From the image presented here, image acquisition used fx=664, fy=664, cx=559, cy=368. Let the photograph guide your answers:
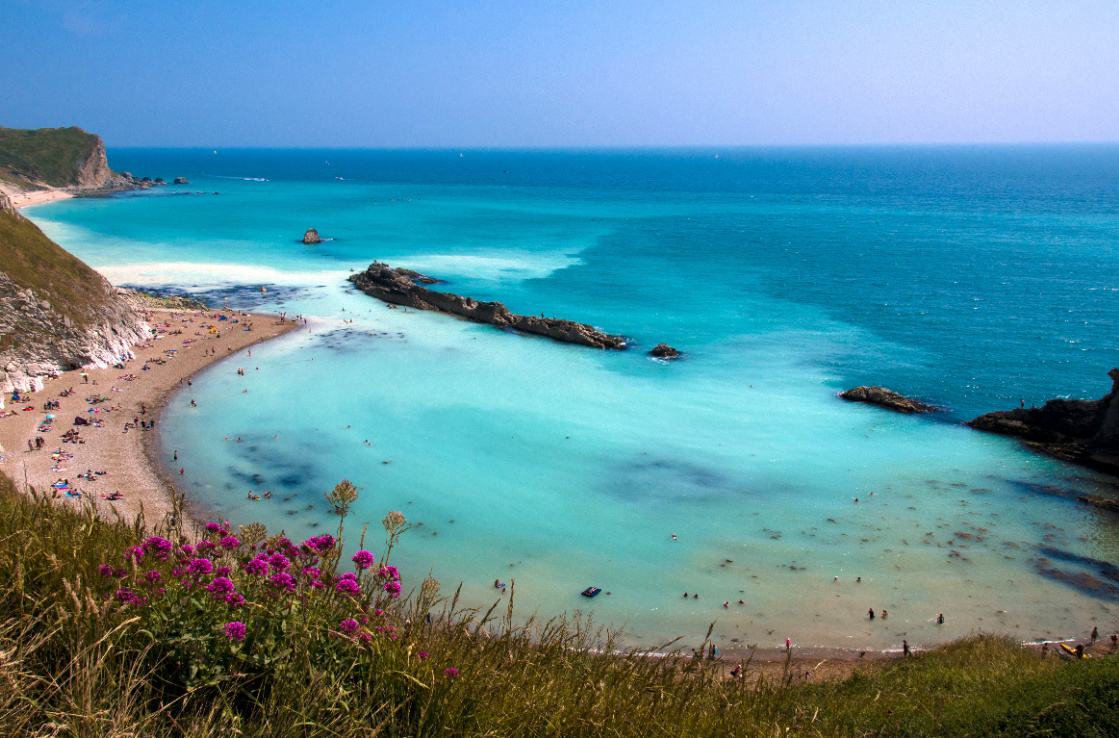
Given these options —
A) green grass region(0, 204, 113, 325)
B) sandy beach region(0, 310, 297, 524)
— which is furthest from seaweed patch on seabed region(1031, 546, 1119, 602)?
green grass region(0, 204, 113, 325)

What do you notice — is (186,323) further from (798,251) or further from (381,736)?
(798,251)

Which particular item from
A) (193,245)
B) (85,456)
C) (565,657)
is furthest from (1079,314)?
(193,245)

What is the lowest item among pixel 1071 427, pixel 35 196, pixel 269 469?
pixel 269 469

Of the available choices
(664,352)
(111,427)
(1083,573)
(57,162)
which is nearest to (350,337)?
(111,427)

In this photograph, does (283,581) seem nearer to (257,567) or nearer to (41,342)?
(257,567)

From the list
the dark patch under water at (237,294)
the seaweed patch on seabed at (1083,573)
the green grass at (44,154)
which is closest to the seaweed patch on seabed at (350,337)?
the dark patch under water at (237,294)

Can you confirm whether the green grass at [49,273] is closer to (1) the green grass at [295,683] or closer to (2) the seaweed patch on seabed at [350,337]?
(2) the seaweed patch on seabed at [350,337]

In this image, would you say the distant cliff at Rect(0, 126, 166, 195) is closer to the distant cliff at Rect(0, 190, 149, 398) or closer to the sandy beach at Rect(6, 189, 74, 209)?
the sandy beach at Rect(6, 189, 74, 209)
